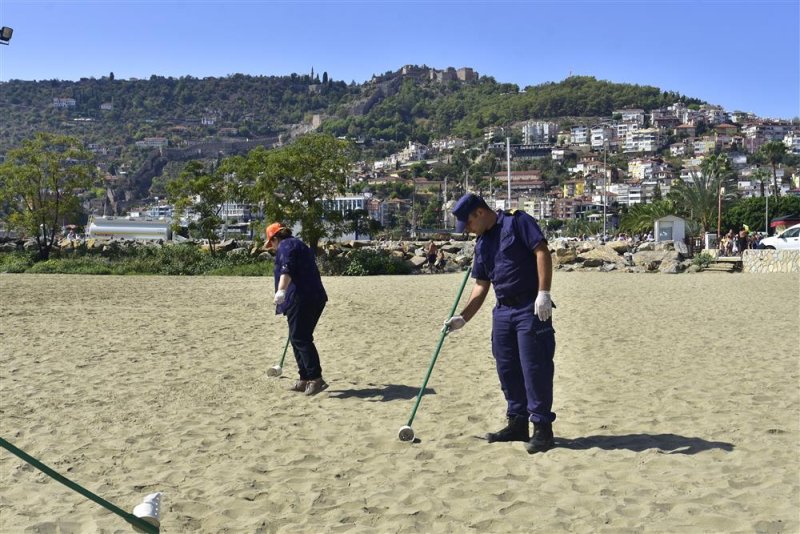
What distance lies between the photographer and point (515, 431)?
5598 mm

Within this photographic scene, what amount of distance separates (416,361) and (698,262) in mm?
23607

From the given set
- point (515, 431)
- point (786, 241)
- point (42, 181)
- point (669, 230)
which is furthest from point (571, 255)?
point (515, 431)

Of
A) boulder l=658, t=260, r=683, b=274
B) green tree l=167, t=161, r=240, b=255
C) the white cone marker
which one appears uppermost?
green tree l=167, t=161, r=240, b=255

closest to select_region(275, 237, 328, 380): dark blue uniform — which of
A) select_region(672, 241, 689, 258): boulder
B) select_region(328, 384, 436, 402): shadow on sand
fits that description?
select_region(328, 384, 436, 402): shadow on sand

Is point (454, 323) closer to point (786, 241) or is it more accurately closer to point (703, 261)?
point (703, 261)

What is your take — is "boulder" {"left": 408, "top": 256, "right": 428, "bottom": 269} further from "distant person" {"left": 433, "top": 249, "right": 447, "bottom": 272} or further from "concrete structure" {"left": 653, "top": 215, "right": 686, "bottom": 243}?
"concrete structure" {"left": 653, "top": 215, "right": 686, "bottom": 243}

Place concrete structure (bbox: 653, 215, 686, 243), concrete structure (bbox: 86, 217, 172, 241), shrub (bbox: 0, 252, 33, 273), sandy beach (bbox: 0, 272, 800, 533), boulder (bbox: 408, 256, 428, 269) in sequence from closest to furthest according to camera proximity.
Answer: sandy beach (bbox: 0, 272, 800, 533) → shrub (bbox: 0, 252, 33, 273) → boulder (bbox: 408, 256, 428, 269) → concrete structure (bbox: 653, 215, 686, 243) → concrete structure (bbox: 86, 217, 172, 241)

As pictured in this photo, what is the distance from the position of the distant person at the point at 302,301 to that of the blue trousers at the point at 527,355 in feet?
8.00

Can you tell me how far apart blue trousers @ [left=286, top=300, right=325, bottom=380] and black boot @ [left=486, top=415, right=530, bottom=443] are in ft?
7.78

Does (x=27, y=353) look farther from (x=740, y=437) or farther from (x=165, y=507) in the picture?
(x=740, y=437)

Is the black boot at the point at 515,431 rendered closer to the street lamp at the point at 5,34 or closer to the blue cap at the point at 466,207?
the blue cap at the point at 466,207

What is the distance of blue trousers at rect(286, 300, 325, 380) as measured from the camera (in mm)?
7426

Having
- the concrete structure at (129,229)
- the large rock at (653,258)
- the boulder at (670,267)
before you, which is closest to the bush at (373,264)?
the large rock at (653,258)

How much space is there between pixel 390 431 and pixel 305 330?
1.82m
